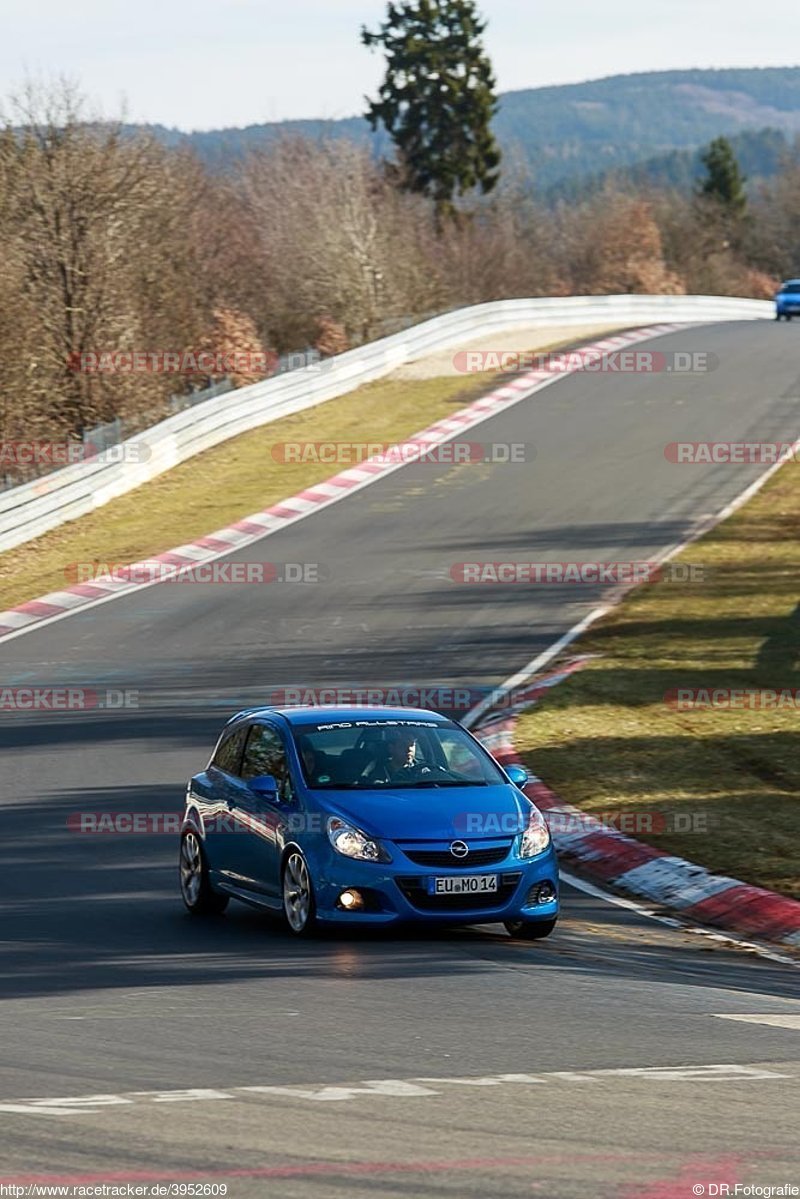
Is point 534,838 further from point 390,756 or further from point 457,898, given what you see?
point 390,756

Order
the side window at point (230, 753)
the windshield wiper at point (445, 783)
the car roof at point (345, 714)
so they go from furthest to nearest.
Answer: the side window at point (230, 753) < the car roof at point (345, 714) < the windshield wiper at point (445, 783)

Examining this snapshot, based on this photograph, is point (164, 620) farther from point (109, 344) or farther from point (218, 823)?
point (109, 344)

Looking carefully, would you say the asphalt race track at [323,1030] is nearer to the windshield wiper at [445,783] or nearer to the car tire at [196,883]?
the car tire at [196,883]

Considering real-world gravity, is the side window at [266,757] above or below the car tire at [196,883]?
above

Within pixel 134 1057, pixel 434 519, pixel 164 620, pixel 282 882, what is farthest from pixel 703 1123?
pixel 434 519

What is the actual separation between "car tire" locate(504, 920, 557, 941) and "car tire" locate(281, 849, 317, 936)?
1172 millimetres

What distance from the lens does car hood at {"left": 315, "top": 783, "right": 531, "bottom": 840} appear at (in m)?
11.2

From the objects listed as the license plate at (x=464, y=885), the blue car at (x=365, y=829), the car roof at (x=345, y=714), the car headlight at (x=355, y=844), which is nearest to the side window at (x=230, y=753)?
the blue car at (x=365, y=829)

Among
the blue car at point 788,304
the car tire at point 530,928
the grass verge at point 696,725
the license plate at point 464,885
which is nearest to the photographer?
the license plate at point 464,885

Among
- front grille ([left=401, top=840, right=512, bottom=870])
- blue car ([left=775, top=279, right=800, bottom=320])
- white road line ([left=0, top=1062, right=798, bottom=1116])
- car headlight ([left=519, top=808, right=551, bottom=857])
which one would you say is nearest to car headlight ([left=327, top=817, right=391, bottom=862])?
front grille ([left=401, top=840, right=512, bottom=870])

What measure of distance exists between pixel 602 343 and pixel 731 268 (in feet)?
204

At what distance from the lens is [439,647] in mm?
23750

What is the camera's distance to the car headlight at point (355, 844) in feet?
36.5

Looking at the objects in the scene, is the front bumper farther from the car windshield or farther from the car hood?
the car windshield
